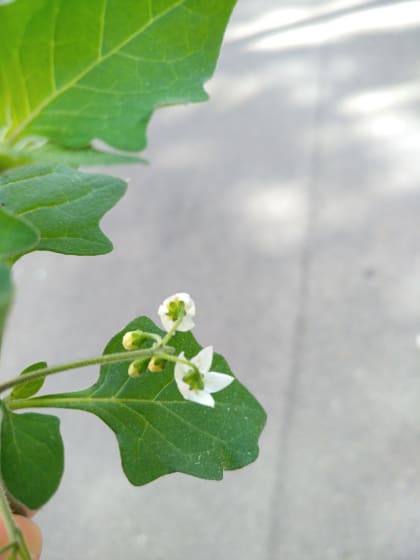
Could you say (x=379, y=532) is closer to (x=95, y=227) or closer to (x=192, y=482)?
(x=192, y=482)

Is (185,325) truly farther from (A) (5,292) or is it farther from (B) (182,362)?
(A) (5,292)

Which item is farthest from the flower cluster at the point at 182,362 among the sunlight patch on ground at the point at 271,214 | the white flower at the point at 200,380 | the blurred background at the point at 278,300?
the sunlight patch on ground at the point at 271,214

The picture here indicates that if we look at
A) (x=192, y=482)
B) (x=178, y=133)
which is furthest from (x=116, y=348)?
(x=178, y=133)

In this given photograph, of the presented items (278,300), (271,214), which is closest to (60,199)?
(278,300)

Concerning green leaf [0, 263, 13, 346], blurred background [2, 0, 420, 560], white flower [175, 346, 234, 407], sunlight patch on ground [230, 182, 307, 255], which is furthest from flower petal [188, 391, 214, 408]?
sunlight patch on ground [230, 182, 307, 255]

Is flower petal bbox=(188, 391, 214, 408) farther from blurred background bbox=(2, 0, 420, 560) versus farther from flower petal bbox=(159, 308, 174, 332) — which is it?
blurred background bbox=(2, 0, 420, 560)

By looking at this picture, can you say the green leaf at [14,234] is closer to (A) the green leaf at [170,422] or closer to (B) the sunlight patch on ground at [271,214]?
(A) the green leaf at [170,422]
